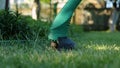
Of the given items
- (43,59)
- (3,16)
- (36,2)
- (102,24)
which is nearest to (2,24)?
(3,16)

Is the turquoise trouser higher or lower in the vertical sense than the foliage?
higher

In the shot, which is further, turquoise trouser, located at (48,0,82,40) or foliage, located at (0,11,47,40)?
foliage, located at (0,11,47,40)

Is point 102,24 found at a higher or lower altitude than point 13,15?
lower

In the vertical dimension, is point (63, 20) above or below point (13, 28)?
above

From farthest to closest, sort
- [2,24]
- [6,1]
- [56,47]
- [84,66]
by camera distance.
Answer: [6,1] → [2,24] → [56,47] → [84,66]

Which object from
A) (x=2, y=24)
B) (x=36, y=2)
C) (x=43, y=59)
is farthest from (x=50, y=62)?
(x=36, y=2)

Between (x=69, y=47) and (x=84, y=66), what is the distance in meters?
3.30

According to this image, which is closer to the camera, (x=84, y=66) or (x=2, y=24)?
(x=84, y=66)

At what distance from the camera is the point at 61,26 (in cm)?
830

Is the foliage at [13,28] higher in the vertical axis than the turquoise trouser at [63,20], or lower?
lower

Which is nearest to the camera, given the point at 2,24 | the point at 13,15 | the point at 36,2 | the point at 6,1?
the point at 2,24

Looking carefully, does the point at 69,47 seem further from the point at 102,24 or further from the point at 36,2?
the point at 102,24

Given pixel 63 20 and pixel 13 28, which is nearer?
pixel 63 20

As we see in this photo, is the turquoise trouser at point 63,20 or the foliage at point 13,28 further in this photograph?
the foliage at point 13,28
